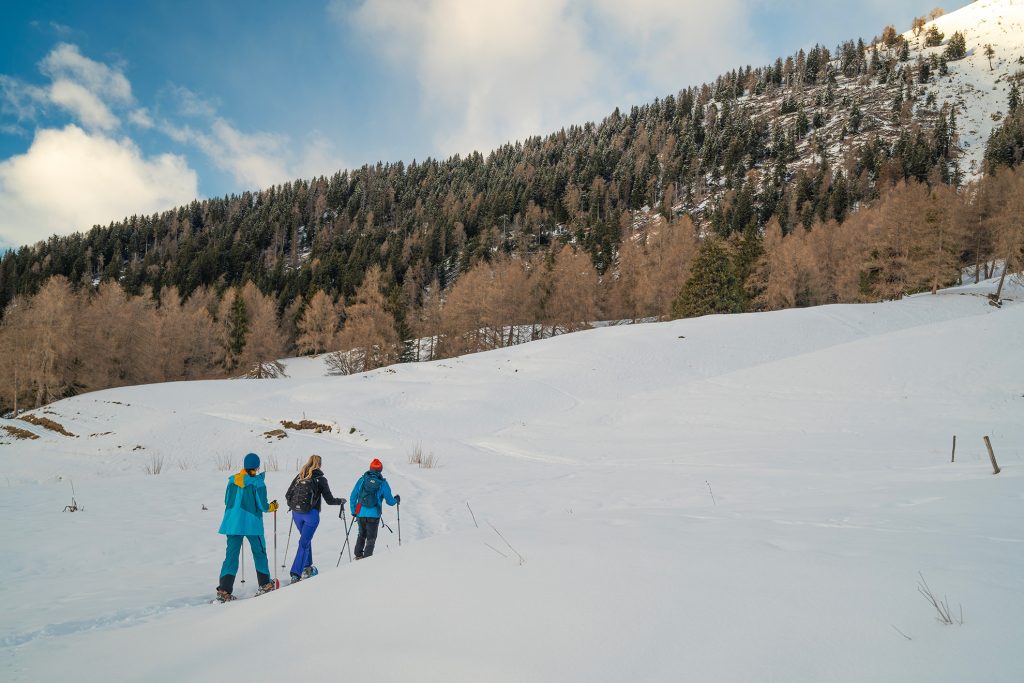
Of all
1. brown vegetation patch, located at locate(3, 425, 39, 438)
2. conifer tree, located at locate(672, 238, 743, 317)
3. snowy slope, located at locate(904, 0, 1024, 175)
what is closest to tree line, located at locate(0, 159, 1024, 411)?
conifer tree, located at locate(672, 238, 743, 317)

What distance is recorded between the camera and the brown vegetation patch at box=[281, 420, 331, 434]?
23688 mm

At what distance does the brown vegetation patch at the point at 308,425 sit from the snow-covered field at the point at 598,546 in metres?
1.05

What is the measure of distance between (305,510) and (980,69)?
191406mm

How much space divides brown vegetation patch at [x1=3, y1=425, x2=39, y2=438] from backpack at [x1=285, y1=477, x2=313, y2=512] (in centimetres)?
2922

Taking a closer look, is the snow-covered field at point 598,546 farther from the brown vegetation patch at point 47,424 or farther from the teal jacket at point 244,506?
the brown vegetation patch at point 47,424

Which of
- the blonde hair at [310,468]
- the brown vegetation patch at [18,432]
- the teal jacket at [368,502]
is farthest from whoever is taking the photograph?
the brown vegetation patch at [18,432]

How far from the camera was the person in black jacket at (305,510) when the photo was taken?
7.31 metres

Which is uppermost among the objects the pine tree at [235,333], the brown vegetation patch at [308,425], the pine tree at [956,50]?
the pine tree at [956,50]

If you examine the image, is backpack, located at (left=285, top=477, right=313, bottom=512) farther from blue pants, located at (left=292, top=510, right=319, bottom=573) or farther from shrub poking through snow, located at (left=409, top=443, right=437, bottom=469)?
shrub poking through snow, located at (left=409, top=443, right=437, bottom=469)

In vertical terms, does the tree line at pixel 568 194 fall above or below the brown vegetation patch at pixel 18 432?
above

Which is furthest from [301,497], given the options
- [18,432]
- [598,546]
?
[18,432]

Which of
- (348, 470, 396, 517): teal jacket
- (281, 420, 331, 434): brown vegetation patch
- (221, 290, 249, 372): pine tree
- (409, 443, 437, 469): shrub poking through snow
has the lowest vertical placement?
(409, 443, 437, 469): shrub poking through snow

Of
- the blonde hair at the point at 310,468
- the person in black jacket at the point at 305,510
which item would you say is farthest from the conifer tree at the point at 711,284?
the person in black jacket at the point at 305,510

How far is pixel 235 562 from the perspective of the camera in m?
6.48
